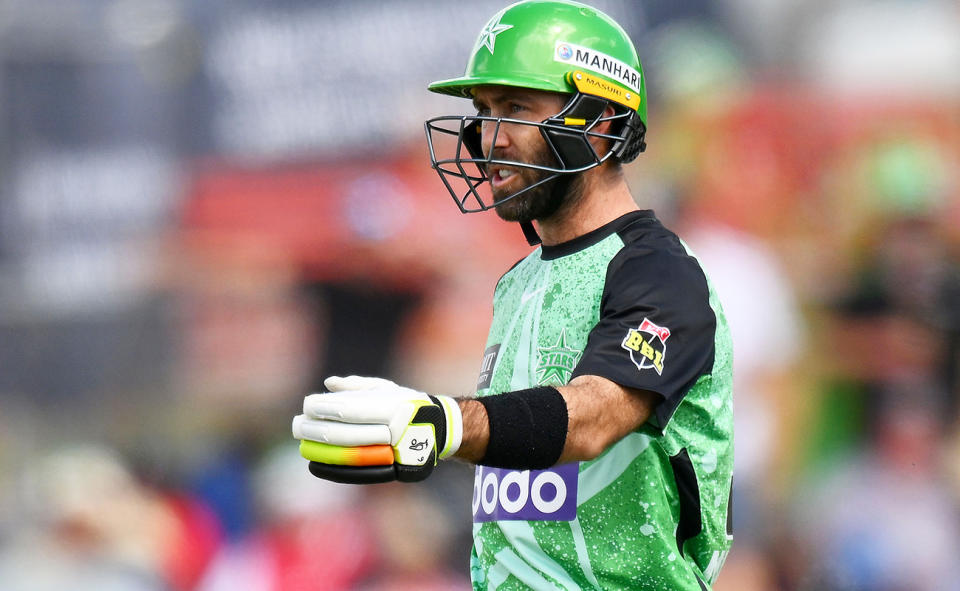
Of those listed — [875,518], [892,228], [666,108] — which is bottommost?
[875,518]

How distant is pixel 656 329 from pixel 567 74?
773 mm

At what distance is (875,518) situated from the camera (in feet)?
19.4

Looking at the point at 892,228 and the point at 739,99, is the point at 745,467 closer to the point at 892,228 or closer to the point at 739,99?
the point at 892,228

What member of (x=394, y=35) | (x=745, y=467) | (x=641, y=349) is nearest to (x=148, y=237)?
(x=394, y=35)

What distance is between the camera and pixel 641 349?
92.9 inches

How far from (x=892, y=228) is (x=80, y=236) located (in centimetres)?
468

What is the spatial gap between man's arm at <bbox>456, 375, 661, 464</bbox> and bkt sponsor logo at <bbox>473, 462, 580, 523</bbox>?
1.16ft

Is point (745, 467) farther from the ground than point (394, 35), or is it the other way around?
point (394, 35)

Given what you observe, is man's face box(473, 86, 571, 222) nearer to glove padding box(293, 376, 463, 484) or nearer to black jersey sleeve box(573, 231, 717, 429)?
black jersey sleeve box(573, 231, 717, 429)

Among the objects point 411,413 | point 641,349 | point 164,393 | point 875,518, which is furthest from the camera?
point 164,393

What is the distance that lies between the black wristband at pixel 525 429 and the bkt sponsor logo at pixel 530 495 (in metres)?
0.49

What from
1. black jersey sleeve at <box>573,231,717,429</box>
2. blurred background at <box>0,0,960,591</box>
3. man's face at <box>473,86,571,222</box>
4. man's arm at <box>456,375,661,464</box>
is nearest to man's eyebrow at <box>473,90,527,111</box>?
man's face at <box>473,86,571,222</box>

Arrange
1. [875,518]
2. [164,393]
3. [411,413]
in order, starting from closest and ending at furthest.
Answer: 1. [411,413]
2. [875,518]
3. [164,393]

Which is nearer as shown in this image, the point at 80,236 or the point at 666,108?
the point at 666,108
